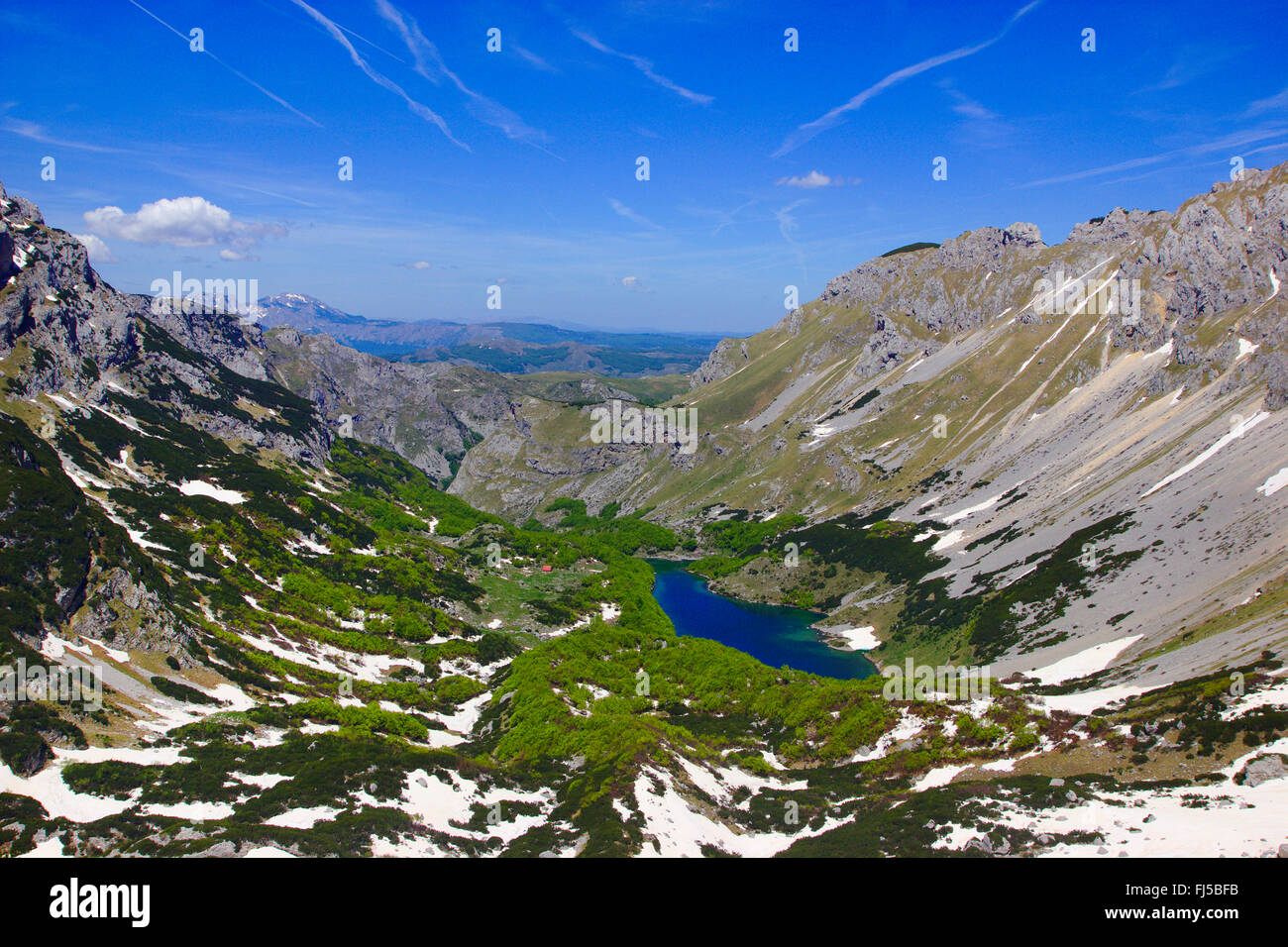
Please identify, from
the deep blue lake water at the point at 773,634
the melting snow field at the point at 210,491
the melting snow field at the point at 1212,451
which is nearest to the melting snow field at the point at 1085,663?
the deep blue lake water at the point at 773,634

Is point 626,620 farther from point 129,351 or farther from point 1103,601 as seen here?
point 129,351

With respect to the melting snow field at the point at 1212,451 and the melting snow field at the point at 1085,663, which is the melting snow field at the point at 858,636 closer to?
the melting snow field at the point at 1085,663

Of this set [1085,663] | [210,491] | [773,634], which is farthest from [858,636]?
[210,491]

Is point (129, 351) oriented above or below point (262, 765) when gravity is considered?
above

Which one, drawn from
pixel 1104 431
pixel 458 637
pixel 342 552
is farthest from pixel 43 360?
pixel 1104 431

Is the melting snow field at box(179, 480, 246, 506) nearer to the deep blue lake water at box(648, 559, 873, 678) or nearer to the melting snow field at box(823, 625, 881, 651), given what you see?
the deep blue lake water at box(648, 559, 873, 678)

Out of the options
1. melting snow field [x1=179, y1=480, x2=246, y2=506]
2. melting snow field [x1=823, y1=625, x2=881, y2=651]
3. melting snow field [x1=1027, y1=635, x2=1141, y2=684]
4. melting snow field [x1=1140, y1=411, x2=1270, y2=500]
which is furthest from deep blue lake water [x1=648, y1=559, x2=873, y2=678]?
melting snow field [x1=179, y1=480, x2=246, y2=506]

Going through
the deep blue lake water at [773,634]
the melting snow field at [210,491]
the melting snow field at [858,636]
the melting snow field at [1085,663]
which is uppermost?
the melting snow field at [210,491]

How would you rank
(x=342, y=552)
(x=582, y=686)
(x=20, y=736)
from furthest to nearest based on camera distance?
(x=342, y=552) → (x=582, y=686) → (x=20, y=736)

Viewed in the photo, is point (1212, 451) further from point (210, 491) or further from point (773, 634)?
point (210, 491)
